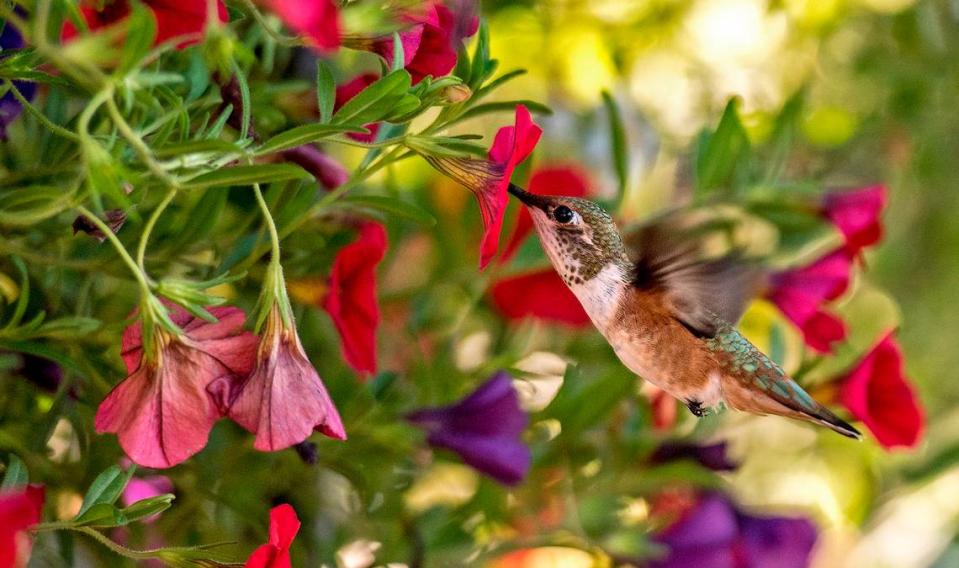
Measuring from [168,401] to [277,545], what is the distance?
0.28ft

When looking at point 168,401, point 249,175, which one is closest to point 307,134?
point 249,175

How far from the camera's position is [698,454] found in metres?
0.97

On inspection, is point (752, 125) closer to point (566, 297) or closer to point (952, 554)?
point (566, 297)

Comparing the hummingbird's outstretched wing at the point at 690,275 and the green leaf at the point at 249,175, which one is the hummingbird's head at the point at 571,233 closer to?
the hummingbird's outstretched wing at the point at 690,275

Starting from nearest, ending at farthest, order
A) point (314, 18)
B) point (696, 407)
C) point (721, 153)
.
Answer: point (314, 18) < point (696, 407) < point (721, 153)

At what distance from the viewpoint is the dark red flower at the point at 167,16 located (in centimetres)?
52

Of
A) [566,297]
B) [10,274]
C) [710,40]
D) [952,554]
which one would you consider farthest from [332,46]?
[952,554]

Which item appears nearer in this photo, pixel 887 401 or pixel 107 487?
pixel 107 487

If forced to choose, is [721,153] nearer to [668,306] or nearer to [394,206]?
[668,306]

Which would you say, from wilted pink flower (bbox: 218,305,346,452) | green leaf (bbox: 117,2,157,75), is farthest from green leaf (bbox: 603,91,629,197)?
green leaf (bbox: 117,2,157,75)

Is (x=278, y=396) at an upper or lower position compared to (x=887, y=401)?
upper

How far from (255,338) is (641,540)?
0.51 metres

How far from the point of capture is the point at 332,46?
0.42m

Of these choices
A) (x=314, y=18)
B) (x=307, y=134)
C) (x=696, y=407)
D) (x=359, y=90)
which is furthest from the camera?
(x=696, y=407)
